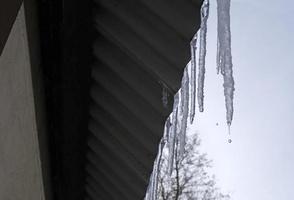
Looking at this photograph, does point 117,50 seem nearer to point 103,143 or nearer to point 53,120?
point 53,120

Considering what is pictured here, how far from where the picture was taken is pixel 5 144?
2305 millimetres

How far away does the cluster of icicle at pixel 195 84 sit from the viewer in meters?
1.27

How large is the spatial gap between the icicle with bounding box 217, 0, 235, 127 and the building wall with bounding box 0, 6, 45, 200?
795 mm

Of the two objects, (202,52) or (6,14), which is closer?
(6,14)

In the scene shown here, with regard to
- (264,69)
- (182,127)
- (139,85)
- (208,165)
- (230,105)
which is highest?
(208,165)

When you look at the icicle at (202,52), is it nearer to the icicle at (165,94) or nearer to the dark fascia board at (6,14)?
the icicle at (165,94)

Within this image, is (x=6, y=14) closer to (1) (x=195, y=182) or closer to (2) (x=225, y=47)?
(2) (x=225, y=47)

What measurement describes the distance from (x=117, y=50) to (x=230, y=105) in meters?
0.72

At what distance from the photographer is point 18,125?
88.7 inches

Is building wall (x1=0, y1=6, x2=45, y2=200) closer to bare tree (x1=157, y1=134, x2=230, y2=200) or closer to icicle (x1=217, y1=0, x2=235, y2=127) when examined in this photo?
icicle (x1=217, y1=0, x2=235, y2=127)

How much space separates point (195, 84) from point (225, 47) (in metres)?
0.28

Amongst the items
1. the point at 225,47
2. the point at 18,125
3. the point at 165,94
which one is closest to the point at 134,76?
the point at 165,94

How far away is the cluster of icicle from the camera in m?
1.27

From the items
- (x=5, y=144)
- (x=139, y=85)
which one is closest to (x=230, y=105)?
(x=139, y=85)
